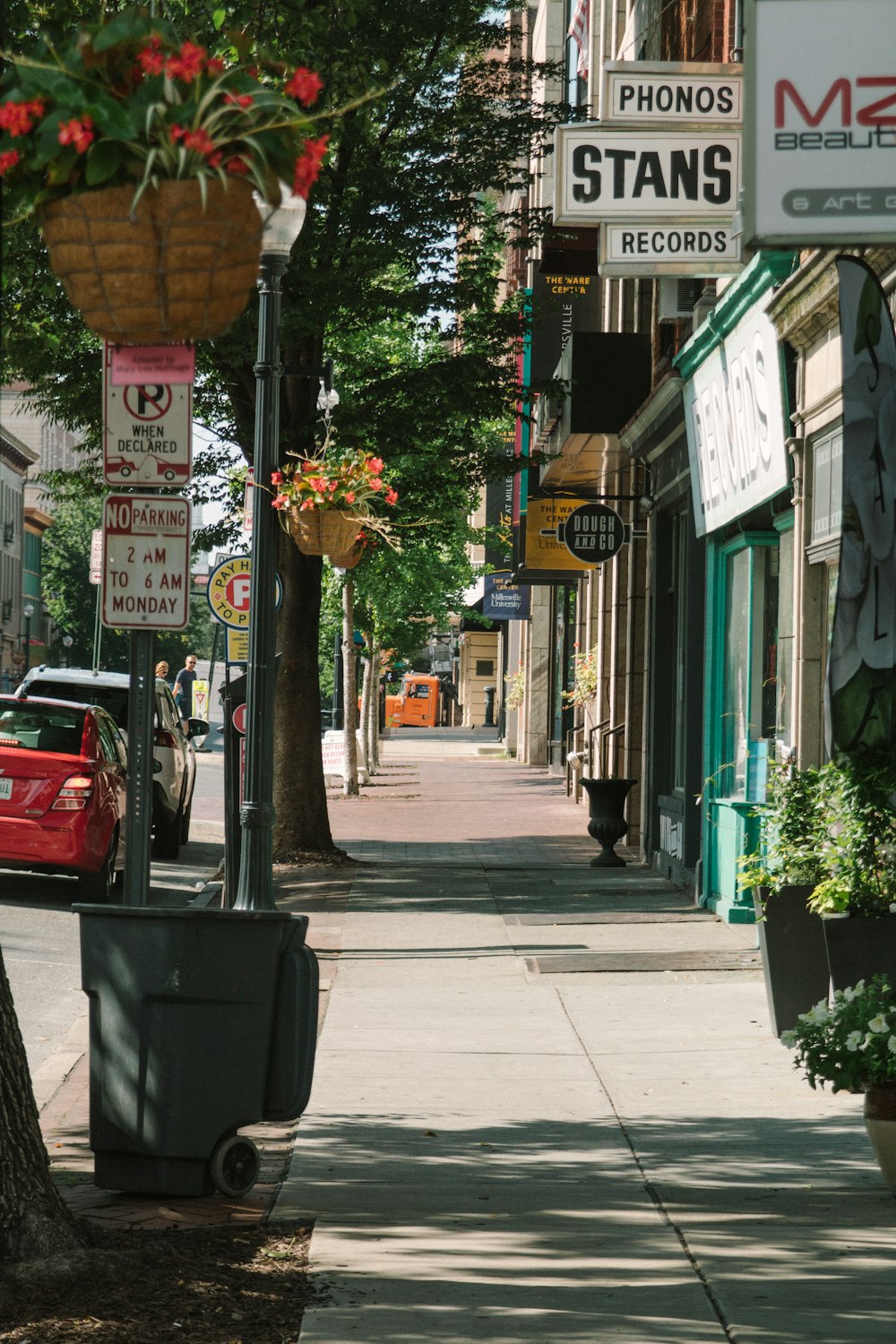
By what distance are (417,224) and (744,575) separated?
580 cm

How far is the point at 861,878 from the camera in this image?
8.11m

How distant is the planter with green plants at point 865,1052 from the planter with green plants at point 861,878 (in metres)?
1.33

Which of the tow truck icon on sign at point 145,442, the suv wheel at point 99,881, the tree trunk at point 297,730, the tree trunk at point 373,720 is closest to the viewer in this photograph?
the tow truck icon on sign at point 145,442

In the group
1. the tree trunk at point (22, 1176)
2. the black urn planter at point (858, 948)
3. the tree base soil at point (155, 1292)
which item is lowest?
the tree base soil at point (155, 1292)

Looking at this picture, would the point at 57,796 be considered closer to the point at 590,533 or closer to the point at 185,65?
the point at 590,533

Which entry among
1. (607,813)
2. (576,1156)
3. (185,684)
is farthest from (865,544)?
(185,684)

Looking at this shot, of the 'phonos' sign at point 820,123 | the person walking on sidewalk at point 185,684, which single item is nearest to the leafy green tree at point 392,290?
the 'phonos' sign at point 820,123

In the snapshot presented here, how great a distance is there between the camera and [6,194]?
4.02 metres

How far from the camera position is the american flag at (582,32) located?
93.0 ft

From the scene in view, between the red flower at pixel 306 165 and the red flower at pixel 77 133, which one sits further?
the red flower at pixel 306 165

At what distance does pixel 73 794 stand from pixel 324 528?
3.86 m

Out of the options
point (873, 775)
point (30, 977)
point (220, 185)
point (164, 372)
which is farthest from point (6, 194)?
point (30, 977)

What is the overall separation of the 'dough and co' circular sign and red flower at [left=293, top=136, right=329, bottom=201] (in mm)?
16578

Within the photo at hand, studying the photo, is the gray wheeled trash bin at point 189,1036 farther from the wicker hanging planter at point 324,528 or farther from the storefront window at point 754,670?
the storefront window at point 754,670
